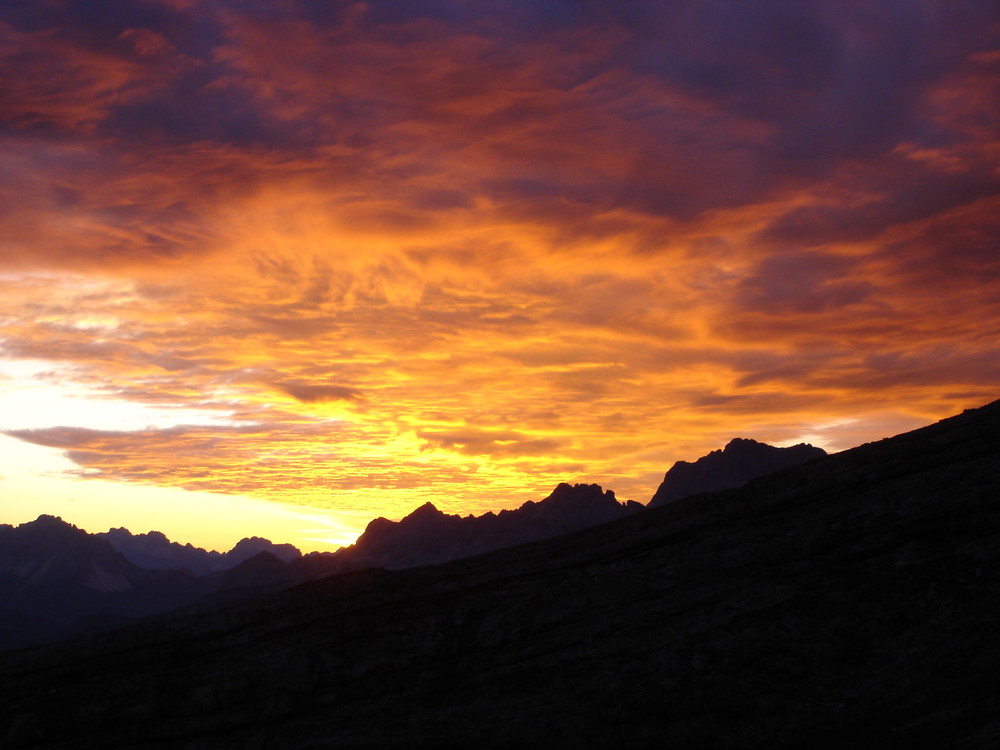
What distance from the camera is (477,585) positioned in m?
36.0

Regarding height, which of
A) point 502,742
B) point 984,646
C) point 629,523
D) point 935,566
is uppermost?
point 629,523

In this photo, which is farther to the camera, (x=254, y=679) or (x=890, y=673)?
(x=254, y=679)

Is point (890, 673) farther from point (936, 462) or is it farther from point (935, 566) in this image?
point (936, 462)

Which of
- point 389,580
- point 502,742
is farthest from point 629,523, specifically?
point 502,742

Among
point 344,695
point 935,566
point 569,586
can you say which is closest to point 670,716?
point 569,586

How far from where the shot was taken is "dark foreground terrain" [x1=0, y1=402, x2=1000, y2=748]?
23.6 metres

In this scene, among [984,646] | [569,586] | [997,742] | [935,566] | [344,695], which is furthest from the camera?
[569,586]

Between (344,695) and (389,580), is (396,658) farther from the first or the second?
(389,580)

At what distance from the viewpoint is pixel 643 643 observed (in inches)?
1109

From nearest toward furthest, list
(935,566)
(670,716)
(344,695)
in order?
(670,716) < (935,566) < (344,695)

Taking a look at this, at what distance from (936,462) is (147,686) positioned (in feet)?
123

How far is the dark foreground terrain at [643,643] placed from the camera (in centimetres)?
2356

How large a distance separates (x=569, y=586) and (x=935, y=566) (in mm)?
14789

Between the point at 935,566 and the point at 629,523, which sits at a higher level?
the point at 629,523
